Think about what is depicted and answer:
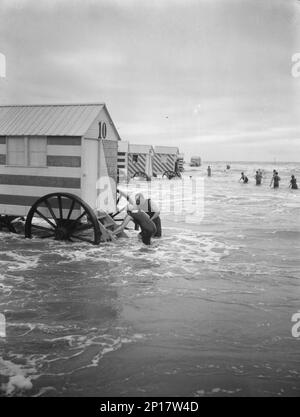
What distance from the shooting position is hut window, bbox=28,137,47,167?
35.9 ft

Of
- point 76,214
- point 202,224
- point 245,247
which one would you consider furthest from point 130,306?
point 202,224

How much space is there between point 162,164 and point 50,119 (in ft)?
124

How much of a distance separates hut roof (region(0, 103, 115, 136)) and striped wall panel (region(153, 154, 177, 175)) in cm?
3627

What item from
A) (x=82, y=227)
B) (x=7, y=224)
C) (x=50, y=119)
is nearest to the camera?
(x=82, y=227)

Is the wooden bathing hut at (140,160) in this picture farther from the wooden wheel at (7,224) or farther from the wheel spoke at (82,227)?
the wheel spoke at (82,227)

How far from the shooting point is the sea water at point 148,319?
4355mm

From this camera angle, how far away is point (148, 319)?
5.99 m

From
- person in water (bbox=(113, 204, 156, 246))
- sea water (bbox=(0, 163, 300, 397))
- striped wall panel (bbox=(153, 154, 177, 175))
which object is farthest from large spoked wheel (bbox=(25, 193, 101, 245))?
striped wall panel (bbox=(153, 154, 177, 175))

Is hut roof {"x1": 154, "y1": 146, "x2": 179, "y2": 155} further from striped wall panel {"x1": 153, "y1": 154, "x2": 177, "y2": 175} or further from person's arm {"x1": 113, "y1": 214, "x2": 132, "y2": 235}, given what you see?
person's arm {"x1": 113, "y1": 214, "x2": 132, "y2": 235}

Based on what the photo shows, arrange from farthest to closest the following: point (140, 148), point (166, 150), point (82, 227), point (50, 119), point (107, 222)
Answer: point (166, 150) < point (140, 148) < point (107, 222) < point (50, 119) < point (82, 227)

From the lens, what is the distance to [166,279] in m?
7.96

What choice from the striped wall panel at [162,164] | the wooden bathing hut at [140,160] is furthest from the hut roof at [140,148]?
the striped wall panel at [162,164]

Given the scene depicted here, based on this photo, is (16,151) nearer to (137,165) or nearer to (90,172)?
(90,172)

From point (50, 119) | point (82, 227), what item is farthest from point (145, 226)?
point (50, 119)
